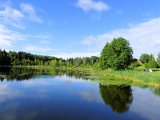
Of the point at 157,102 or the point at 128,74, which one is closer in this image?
the point at 157,102

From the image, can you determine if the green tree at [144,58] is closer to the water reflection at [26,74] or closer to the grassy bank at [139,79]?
the water reflection at [26,74]

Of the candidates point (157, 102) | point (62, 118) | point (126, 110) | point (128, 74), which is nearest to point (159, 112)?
point (126, 110)

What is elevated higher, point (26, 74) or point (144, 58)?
point (144, 58)

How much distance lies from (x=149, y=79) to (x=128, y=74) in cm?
910

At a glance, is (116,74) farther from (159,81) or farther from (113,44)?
(159,81)

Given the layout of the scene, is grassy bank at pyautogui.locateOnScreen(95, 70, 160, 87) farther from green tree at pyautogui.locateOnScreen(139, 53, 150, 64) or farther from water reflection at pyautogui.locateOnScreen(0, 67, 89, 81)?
green tree at pyautogui.locateOnScreen(139, 53, 150, 64)

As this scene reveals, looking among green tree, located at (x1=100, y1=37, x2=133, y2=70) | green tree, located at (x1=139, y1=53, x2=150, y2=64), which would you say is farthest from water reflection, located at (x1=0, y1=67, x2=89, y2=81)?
green tree, located at (x1=139, y1=53, x2=150, y2=64)

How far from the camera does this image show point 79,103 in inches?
790

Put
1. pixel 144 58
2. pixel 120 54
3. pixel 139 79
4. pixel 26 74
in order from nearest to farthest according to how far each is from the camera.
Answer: pixel 139 79
pixel 26 74
pixel 120 54
pixel 144 58

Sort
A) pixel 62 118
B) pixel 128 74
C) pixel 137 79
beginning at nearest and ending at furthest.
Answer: pixel 62 118
pixel 137 79
pixel 128 74

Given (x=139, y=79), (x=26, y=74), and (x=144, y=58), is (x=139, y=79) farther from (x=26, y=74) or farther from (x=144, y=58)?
(x=144, y=58)

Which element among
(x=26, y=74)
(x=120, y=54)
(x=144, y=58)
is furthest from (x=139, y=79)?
(x=144, y=58)

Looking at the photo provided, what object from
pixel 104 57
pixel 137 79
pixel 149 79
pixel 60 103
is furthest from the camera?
pixel 104 57

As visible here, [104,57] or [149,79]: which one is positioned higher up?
[104,57]
